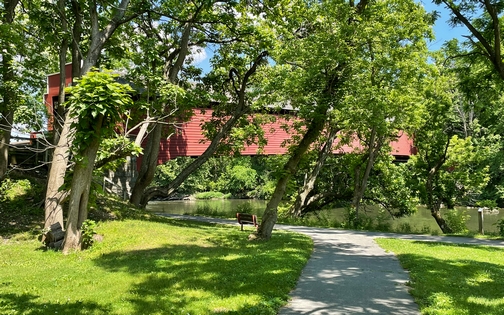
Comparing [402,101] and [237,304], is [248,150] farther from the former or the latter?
[237,304]

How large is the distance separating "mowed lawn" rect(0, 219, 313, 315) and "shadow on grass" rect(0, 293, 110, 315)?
0.04 feet

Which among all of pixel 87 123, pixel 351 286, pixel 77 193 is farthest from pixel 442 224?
pixel 87 123

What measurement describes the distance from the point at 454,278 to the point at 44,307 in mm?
6946

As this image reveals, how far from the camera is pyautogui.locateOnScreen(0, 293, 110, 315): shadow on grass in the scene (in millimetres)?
5320

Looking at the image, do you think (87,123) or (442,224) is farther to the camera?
(442,224)

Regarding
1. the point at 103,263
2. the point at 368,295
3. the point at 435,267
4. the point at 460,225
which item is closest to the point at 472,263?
the point at 435,267

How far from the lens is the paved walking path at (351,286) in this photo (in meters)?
5.84

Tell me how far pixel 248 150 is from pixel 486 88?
1750 cm

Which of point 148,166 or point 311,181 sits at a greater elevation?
point 148,166

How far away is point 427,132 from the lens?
948 inches

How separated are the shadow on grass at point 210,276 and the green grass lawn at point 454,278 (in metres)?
2.16

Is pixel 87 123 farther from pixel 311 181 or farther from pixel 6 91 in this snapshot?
pixel 311 181

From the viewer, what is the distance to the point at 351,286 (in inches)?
279

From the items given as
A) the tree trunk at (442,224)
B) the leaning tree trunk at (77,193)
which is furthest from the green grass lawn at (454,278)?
the tree trunk at (442,224)
